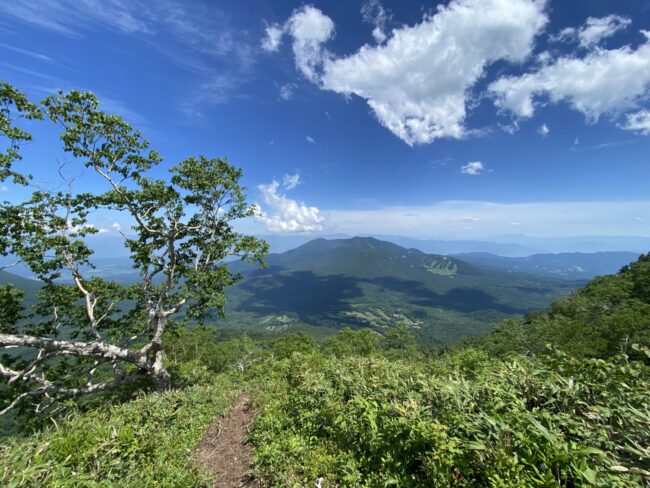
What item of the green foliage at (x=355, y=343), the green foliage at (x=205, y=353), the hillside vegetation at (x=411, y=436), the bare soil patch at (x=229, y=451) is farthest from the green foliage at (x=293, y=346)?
the hillside vegetation at (x=411, y=436)

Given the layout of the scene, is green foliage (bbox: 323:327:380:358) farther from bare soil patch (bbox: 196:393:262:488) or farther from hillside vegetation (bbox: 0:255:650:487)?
hillside vegetation (bbox: 0:255:650:487)

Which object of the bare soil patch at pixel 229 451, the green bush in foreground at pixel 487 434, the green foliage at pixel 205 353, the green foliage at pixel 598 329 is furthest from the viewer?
the green foliage at pixel 205 353

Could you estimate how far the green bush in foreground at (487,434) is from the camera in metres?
3.01

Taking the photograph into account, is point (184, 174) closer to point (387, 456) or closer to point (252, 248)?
point (252, 248)

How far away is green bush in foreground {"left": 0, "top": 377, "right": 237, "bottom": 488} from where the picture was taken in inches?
143

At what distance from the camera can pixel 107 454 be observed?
4609mm

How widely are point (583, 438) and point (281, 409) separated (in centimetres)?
760

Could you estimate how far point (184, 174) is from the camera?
14.3m

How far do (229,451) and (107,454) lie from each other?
4006 mm

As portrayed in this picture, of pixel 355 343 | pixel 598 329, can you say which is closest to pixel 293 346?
pixel 355 343

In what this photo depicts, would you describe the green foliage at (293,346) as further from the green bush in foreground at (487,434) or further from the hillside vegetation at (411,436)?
the green bush in foreground at (487,434)

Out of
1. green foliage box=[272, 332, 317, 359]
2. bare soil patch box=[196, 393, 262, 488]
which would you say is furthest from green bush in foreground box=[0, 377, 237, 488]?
green foliage box=[272, 332, 317, 359]

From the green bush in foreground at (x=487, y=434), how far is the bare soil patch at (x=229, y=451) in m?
0.55

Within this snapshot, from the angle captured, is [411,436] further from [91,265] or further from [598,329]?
[598,329]
